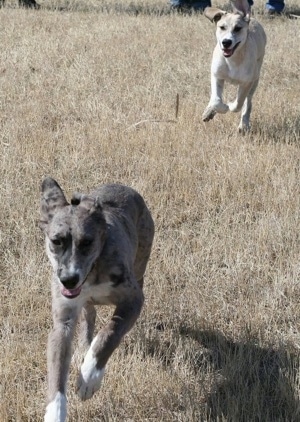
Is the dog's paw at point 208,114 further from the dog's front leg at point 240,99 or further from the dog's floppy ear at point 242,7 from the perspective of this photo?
the dog's floppy ear at point 242,7

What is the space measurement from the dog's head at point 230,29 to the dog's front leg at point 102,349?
220 inches

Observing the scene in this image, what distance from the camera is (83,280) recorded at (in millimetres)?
3762

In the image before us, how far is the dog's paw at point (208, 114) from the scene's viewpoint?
8.91 meters

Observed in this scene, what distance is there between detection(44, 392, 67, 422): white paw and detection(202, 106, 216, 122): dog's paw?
5697 millimetres

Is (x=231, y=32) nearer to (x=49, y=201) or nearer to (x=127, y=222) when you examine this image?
(x=127, y=222)

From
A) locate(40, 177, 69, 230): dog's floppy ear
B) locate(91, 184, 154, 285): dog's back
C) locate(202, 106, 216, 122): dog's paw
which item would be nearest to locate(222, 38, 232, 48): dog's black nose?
locate(202, 106, 216, 122): dog's paw

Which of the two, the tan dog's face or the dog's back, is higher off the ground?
the dog's back

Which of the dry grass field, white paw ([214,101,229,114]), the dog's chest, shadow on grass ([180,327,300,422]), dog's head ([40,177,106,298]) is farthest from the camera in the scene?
white paw ([214,101,229,114])

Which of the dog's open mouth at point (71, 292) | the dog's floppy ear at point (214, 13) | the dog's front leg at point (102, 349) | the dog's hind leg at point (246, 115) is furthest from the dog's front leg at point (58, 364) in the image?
the dog's floppy ear at point (214, 13)

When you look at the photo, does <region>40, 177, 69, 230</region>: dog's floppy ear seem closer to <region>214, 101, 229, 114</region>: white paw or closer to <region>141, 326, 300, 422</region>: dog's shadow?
<region>141, 326, 300, 422</region>: dog's shadow

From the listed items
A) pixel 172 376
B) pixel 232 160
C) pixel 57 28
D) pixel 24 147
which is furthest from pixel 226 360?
pixel 57 28

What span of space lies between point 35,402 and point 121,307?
76 cm

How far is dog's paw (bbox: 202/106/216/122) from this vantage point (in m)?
8.91

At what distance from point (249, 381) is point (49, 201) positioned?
1.60 m
